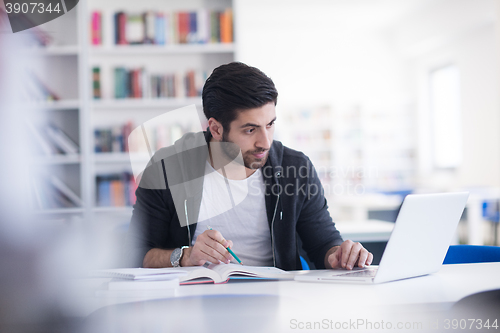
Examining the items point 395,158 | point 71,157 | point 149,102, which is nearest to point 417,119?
point 395,158

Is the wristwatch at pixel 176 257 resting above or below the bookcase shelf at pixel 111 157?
below

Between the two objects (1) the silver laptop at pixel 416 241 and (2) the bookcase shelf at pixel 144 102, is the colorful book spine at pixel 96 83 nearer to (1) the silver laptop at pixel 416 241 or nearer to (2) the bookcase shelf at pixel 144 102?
(2) the bookcase shelf at pixel 144 102

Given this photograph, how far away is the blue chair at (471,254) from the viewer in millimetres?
1282

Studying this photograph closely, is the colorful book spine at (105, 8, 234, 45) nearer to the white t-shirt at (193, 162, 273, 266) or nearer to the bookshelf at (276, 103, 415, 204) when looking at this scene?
the white t-shirt at (193, 162, 273, 266)

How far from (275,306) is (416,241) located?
1.17 feet

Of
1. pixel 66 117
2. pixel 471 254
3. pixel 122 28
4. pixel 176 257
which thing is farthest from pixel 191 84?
pixel 471 254

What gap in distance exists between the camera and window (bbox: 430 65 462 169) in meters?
6.25

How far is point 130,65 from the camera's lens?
10.7 ft

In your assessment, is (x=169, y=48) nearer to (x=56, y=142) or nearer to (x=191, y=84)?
(x=191, y=84)

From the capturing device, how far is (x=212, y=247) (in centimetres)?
105

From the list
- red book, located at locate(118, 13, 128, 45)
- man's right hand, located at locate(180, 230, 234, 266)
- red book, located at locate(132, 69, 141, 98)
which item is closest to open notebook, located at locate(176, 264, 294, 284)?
man's right hand, located at locate(180, 230, 234, 266)

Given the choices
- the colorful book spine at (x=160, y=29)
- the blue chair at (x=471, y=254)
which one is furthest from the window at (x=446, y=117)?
the blue chair at (x=471, y=254)

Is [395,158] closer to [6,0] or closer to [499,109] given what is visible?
[499,109]

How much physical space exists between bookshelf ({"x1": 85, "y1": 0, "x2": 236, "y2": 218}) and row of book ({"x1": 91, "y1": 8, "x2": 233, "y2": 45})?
1cm
